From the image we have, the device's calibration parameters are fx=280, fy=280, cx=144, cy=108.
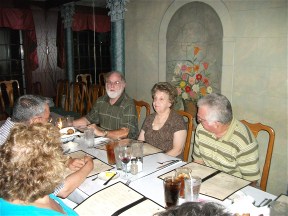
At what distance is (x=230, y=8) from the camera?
2.97 m

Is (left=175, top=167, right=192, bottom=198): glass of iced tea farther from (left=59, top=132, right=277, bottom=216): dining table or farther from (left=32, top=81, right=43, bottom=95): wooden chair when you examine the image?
(left=32, top=81, right=43, bottom=95): wooden chair

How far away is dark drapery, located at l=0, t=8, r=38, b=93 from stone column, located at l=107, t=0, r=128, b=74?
2.34 metres

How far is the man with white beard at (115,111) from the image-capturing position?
2.74m

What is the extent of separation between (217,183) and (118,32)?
342 cm

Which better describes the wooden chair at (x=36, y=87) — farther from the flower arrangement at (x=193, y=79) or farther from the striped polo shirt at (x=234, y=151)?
the striped polo shirt at (x=234, y=151)

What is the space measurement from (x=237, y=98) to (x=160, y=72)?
1213 mm

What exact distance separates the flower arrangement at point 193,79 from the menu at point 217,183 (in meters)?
1.83

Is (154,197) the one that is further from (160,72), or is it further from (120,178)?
(160,72)

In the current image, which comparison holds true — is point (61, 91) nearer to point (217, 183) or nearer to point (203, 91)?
point (203, 91)

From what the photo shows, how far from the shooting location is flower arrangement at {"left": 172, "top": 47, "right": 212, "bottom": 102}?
3.35 metres

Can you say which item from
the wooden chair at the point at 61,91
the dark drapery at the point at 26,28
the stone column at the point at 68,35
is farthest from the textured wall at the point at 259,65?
the dark drapery at the point at 26,28

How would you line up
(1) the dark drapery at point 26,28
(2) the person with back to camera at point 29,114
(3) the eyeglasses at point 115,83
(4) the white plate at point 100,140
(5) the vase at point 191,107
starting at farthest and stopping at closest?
(1) the dark drapery at point 26,28 < (5) the vase at point 191,107 < (3) the eyeglasses at point 115,83 < (4) the white plate at point 100,140 < (2) the person with back to camera at point 29,114

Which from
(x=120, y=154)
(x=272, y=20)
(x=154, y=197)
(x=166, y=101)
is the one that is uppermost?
(x=272, y=20)

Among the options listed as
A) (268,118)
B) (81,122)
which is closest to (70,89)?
(81,122)
